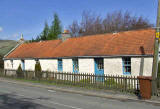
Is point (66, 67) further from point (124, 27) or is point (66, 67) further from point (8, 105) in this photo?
point (124, 27)

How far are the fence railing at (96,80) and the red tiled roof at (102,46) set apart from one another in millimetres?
3210

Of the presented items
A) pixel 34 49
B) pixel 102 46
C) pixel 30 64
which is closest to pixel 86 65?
pixel 102 46

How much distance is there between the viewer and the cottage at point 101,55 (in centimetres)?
1747

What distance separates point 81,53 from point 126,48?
5112 mm

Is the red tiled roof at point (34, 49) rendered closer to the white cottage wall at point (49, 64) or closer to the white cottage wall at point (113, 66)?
the white cottage wall at point (49, 64)

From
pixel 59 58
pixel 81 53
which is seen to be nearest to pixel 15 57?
pixel 59 58

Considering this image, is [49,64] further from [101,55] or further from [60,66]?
[101,55]

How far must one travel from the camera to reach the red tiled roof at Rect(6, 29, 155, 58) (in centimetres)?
1853

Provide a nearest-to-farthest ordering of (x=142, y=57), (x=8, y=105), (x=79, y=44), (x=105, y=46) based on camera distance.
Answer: (x=8, y=105), (x=142, y=57), (x=105, y=46), (x=79, y=44)

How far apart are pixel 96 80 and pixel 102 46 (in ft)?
21.1

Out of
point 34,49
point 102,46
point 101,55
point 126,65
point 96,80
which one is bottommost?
point 96,80

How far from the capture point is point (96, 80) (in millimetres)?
15953

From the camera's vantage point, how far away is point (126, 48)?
1908cm

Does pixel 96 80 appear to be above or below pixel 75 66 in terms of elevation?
below
